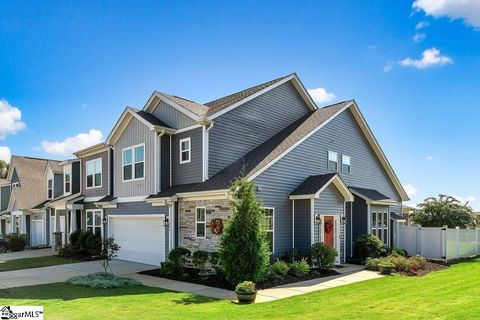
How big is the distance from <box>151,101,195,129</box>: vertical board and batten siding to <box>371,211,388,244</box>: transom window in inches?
434

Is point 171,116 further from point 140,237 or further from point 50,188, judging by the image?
point 50,188

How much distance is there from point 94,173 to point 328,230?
14408 millimetres

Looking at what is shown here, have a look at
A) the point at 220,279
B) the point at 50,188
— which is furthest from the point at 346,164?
the point at 50,188

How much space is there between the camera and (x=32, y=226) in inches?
1276

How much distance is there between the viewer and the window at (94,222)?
23938mm

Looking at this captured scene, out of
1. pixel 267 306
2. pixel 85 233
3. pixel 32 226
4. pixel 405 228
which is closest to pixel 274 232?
pixel 267 306

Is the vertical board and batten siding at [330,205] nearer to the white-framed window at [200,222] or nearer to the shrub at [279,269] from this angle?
the shrub at [279,269]

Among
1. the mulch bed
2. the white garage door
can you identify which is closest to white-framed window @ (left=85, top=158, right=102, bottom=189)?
the white garage door

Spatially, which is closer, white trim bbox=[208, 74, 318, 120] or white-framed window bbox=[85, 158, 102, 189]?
white trim bbox=[208, 74, 318, 120]

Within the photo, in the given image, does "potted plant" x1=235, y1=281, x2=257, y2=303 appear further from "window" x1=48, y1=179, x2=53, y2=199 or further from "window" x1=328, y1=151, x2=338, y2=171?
"window" x1=48, y1=179, x2=53, y2=199

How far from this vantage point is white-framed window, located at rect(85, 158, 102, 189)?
24.3 metres

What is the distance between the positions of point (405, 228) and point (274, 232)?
9955mm

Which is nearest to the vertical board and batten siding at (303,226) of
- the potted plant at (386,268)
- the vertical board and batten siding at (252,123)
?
the potted plant at (386,268)

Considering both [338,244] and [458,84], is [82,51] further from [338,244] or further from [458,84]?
[458,84]
